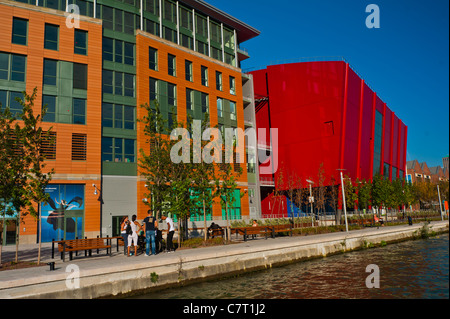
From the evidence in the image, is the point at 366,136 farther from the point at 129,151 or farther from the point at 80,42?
the point at 80,42

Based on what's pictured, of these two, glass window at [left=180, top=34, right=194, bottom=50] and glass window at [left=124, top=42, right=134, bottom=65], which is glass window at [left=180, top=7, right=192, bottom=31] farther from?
glass window at [left=124, top=42, right=134, bottom=65]

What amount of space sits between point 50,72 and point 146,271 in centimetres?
2379

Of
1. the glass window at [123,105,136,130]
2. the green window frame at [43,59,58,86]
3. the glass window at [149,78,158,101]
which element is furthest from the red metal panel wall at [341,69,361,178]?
the green window frame at [43,59,58,86]

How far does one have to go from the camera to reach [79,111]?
2875 cm

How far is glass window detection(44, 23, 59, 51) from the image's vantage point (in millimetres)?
28305

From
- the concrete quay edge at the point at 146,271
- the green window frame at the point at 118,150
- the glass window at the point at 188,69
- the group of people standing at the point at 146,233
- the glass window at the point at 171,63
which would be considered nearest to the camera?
the concrete quay edge at the point at 146,271

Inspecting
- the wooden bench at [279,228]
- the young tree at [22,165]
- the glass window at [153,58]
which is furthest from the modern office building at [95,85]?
the wooden bench at [279,228]

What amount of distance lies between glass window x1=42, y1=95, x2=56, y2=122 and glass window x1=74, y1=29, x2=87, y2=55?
15.8 ft

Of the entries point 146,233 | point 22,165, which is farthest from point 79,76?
point 146,233

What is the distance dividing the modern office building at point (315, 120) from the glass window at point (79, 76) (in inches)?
972

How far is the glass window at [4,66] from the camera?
2630 centimetres

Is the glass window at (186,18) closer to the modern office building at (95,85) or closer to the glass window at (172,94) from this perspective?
the modern office building at (95,85)
